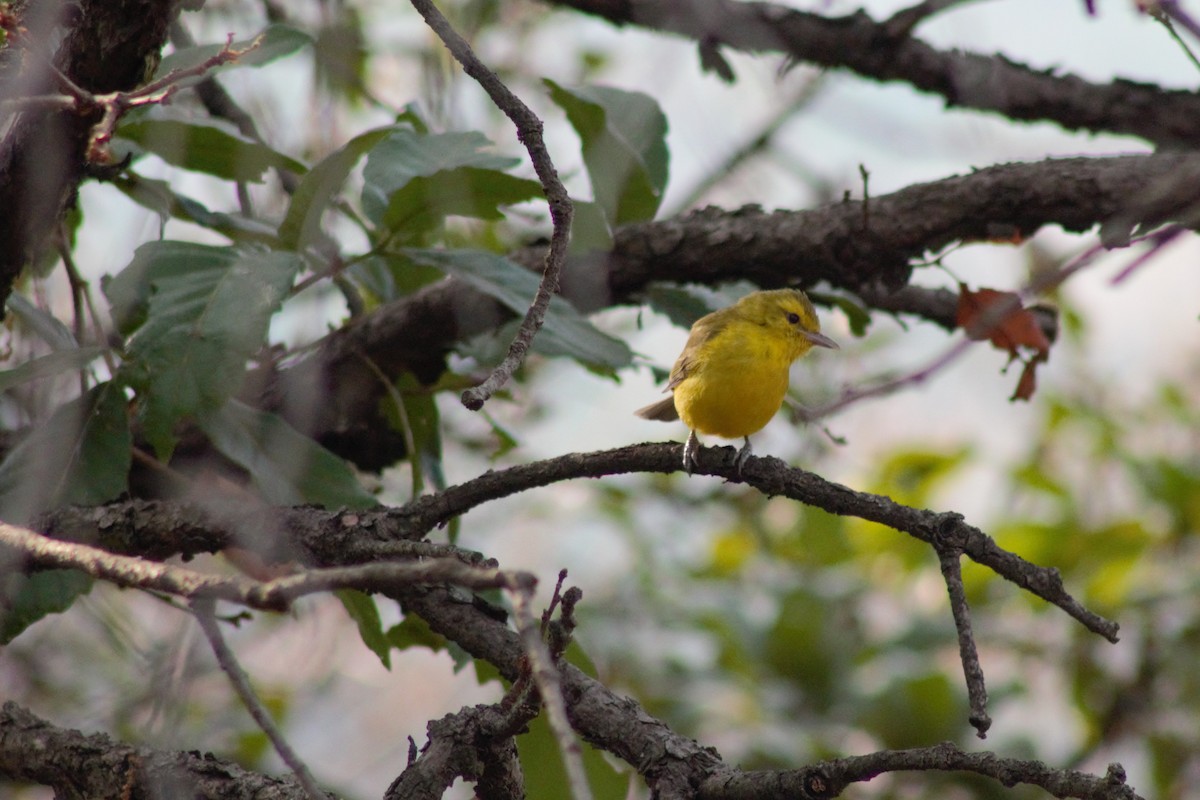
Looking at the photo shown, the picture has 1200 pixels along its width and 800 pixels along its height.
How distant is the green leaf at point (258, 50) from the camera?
8.15 feet

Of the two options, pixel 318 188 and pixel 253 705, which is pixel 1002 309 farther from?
pixel 318 188

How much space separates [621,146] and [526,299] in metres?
0.56

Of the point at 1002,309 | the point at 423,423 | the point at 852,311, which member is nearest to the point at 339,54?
the point at 423,423

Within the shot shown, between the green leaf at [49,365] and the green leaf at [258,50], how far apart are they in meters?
0.61

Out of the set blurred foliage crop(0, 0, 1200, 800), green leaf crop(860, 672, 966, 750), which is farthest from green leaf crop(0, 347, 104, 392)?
green leaf crop(860, 672, 966, 750)

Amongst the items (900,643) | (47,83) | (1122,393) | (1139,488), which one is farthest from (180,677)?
(1122,393)

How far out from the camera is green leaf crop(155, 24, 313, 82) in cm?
248

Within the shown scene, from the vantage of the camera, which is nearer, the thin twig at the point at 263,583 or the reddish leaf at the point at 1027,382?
the thin twig at the point at 263,583

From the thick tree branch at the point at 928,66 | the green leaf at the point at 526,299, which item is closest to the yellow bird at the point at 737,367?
the green leaf at the point at 526,299

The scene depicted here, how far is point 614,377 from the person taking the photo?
2768 millimetres

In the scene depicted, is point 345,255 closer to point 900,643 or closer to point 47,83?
point 47,83

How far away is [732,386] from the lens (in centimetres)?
302

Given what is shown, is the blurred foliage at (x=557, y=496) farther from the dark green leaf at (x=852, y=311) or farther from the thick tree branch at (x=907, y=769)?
the thick tree branch at (x=907, y=769)

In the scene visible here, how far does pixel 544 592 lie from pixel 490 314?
3.99 m
